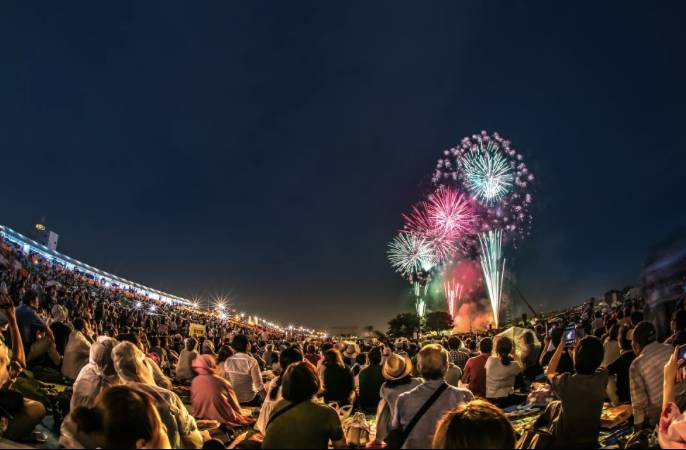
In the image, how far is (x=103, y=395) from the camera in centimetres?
326

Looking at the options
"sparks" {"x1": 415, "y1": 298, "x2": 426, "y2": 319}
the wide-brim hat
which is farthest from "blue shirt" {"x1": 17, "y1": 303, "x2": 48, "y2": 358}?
"sparks" {"x1": 415, "y1": 298, "x2": 426, "y2": 319}

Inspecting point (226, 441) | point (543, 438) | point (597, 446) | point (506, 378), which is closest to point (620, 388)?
point (506, 378)

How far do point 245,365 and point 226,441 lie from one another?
3139mm

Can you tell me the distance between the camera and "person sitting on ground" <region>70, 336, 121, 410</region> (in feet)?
20.1

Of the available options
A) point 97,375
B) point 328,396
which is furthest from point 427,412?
point 328,396

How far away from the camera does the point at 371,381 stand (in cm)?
1157

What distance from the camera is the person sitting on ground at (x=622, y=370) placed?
884cm

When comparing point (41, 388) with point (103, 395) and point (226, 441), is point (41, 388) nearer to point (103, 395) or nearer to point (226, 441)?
point (226, 441)

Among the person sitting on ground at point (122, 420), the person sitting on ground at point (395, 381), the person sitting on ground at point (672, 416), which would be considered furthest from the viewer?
the person sitting on ground at point (395, 381)

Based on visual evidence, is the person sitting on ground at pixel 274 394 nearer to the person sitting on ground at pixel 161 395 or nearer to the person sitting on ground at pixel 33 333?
the person sitting on ground at pixel 161 395

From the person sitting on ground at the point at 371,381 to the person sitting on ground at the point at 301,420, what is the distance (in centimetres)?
707

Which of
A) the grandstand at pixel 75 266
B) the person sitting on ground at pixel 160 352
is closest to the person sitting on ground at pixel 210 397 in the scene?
the person sitting on ground at pixel 160 352

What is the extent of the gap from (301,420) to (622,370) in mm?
6971

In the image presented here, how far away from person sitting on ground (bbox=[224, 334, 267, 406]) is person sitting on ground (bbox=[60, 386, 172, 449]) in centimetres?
759
